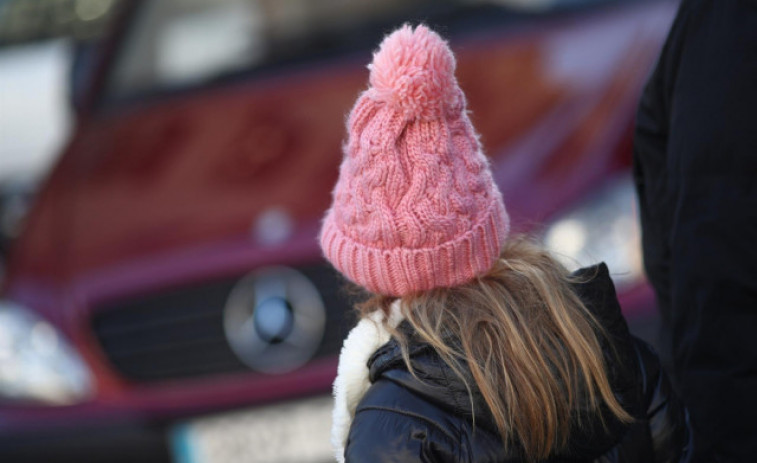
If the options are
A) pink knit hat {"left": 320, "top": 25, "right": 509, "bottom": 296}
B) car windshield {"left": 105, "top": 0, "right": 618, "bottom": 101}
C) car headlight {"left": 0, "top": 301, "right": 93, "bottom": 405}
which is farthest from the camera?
car windshield {"left": 105, "top": 0, "right": 618, "bottom": 101}

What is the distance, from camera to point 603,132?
3033 millimetres

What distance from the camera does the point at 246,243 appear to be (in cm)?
303

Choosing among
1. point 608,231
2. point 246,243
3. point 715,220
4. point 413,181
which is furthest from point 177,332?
point 715,220

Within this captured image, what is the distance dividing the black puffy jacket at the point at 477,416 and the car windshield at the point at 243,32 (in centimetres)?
211

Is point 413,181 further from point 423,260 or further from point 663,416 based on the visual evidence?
point 663,416

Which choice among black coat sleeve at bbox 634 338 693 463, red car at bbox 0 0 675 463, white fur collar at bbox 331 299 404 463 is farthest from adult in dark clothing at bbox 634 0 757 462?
red car at bbox 0 0 675 463

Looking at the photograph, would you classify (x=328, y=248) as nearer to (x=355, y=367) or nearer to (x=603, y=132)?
(x=355, y=367)

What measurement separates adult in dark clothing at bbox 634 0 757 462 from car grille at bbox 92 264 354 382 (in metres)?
1.46

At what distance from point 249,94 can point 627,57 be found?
121cm

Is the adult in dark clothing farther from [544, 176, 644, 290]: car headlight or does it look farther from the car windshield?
the car windshield

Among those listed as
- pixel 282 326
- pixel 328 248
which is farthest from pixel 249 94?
pixel 328 248

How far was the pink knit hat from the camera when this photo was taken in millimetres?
1536

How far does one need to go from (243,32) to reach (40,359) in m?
1.39

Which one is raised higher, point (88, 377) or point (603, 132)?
point (603, 132)
